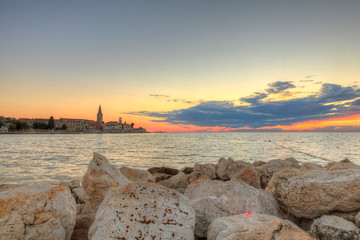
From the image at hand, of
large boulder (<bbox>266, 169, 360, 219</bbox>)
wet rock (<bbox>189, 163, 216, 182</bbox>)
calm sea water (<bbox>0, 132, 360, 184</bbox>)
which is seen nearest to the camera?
large boulder (<bbox>266, 169, 360, 219</bbox>)

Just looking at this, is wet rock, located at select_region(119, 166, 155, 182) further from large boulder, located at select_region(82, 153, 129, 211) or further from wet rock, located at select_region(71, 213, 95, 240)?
wet rock, located at select_region(71, 213, 95, 240)

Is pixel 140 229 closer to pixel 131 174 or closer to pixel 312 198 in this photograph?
pixel 312 198

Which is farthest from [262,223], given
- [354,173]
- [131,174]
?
[131,174]

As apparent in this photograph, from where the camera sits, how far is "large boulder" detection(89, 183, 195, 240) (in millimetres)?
2812

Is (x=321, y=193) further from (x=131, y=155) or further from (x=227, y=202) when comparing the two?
(x=131, y=155)

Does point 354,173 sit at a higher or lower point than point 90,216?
higher

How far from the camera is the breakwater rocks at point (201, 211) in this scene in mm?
2859

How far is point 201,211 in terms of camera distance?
12.8 feet

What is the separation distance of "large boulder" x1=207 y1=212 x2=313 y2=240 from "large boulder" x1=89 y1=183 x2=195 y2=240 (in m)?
0.38

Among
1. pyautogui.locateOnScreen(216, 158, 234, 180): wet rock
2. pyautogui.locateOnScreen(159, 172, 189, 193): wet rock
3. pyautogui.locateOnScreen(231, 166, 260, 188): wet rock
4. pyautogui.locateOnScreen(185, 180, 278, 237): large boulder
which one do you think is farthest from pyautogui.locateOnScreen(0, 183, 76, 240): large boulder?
pyautogui.locateOnScreen(216, 158, 234, 180): wet rock

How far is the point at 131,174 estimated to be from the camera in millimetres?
9180

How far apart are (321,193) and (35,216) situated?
4376mm

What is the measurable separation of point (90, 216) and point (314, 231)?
3721mm

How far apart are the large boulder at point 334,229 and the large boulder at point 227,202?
881 mm
